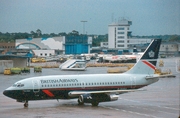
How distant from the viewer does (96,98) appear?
49.5 metres

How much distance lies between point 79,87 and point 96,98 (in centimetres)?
255

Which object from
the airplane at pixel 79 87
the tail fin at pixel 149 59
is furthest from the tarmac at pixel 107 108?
the tail fin at pixel 149 59

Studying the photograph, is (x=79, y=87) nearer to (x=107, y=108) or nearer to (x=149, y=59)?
(x=107, y=108)

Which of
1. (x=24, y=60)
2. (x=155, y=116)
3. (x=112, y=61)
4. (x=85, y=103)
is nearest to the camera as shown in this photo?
(x=155, y=116)

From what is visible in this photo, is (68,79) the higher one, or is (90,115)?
(68,79)

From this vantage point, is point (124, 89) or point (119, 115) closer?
point (119, 115)

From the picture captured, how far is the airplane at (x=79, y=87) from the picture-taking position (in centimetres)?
4806

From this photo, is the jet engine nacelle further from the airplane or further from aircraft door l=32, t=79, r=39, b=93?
aircraft door l=32, t=79, r=39, b=93

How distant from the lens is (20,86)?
47.9m

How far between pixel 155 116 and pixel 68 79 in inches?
507

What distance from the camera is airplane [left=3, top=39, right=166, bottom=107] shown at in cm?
4806

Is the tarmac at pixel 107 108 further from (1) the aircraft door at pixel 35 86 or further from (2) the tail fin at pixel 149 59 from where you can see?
(2) the tail fin at pixel 149 59

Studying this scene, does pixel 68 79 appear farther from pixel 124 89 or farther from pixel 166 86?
pixel 166 86

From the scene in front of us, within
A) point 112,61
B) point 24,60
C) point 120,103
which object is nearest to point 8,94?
point 120,103
